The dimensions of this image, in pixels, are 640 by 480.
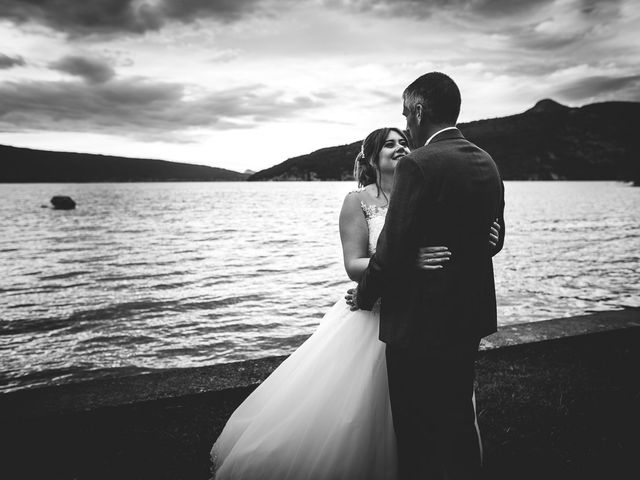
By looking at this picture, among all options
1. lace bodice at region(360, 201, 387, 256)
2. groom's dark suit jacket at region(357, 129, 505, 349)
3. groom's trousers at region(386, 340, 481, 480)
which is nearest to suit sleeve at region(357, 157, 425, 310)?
groom's dark suit jacket at region(357, 129, 505, 349)

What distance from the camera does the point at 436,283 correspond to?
2.34 metres

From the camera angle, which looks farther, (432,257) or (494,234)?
(494,234)

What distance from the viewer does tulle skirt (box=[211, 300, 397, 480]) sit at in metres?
2.95

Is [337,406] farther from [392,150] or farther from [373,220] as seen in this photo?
[392,150]

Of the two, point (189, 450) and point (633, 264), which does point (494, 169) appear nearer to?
point (189, 450)

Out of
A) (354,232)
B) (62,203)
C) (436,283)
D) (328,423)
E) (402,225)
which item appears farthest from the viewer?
(62,203)

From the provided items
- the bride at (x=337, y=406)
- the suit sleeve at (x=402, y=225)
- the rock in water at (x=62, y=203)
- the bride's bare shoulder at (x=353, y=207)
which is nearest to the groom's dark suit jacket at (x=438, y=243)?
the suit sleeve at (x=402, y=225)

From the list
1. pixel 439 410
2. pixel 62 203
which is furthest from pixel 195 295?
pixel 62 203

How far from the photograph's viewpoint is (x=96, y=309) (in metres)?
11.2

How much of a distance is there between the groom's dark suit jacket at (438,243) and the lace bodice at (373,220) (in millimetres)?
804

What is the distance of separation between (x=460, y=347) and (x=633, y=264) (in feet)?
56.3

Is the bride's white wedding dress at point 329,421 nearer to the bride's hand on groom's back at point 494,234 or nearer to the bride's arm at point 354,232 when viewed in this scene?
the bride's arm at point 354,232

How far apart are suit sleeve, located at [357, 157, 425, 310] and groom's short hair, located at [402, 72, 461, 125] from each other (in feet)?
1.17

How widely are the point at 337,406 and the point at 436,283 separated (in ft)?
4.32
